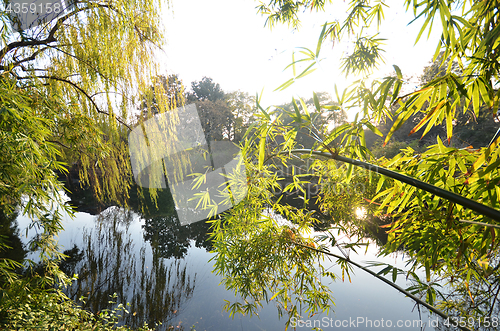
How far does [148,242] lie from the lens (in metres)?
4.71

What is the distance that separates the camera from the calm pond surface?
2.64 metres

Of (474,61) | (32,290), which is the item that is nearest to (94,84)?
(32,290)

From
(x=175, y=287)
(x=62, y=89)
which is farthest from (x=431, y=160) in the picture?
(x=175, y=287)

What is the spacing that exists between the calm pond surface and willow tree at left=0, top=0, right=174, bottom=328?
1745mm

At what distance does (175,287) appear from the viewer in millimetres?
3295

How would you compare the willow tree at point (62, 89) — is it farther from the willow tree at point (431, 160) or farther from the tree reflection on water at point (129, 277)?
the tree reflection on water at point (129, 277)

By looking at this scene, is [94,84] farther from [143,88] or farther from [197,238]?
[197,238]

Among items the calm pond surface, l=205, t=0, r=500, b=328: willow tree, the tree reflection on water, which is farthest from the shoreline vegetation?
the tree reflection on water

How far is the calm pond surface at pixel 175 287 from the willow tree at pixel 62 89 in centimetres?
175

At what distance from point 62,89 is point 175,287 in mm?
3014

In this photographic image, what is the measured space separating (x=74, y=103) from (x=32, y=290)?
1.45m

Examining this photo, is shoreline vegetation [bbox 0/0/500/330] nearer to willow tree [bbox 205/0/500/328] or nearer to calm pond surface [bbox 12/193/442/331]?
willow tree [bbox 205/0/500/328]

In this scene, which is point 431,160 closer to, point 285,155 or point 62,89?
point 285,155

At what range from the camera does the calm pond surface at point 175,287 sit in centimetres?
264
